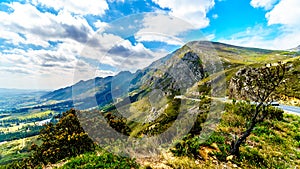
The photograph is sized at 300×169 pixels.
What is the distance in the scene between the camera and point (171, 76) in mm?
14578

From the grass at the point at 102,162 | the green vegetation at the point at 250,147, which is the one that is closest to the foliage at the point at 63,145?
the grass at the point at 102,162

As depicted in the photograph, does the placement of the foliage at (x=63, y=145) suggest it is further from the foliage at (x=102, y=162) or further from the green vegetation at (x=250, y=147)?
the green vegetation at (x=250, y=147)

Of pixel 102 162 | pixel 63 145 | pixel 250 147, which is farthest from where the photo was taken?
pixel 250 147

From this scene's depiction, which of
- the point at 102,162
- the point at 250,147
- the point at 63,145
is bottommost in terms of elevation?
the point at 250,147

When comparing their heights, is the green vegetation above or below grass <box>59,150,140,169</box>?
below

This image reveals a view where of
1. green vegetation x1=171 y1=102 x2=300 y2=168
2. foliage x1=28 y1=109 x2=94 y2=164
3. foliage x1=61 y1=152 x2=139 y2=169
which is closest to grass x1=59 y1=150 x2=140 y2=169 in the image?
foliage x1=61 y1=152 x2=139 y2=169

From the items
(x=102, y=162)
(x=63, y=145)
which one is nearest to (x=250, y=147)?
(x=102, y=162)

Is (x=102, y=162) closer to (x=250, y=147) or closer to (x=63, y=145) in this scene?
(x=63, y=145)

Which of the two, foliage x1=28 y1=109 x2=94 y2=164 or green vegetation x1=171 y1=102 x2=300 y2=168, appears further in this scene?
foliage x1=28 y1=109 x2=94 y2=164

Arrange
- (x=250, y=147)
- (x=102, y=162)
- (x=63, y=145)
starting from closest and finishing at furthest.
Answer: (x=102, y=162) → (x=63, y=145) → (x=250, y=147)

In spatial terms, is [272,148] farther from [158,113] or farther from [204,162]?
[158,113]

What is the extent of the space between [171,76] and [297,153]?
29.7ft

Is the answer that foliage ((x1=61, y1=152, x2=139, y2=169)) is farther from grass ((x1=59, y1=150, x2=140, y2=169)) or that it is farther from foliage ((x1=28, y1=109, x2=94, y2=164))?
foliage ((x1=28, y1=109, x2=94, y2=164))

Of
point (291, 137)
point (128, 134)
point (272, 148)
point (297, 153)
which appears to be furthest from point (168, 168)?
point (291, 137)
